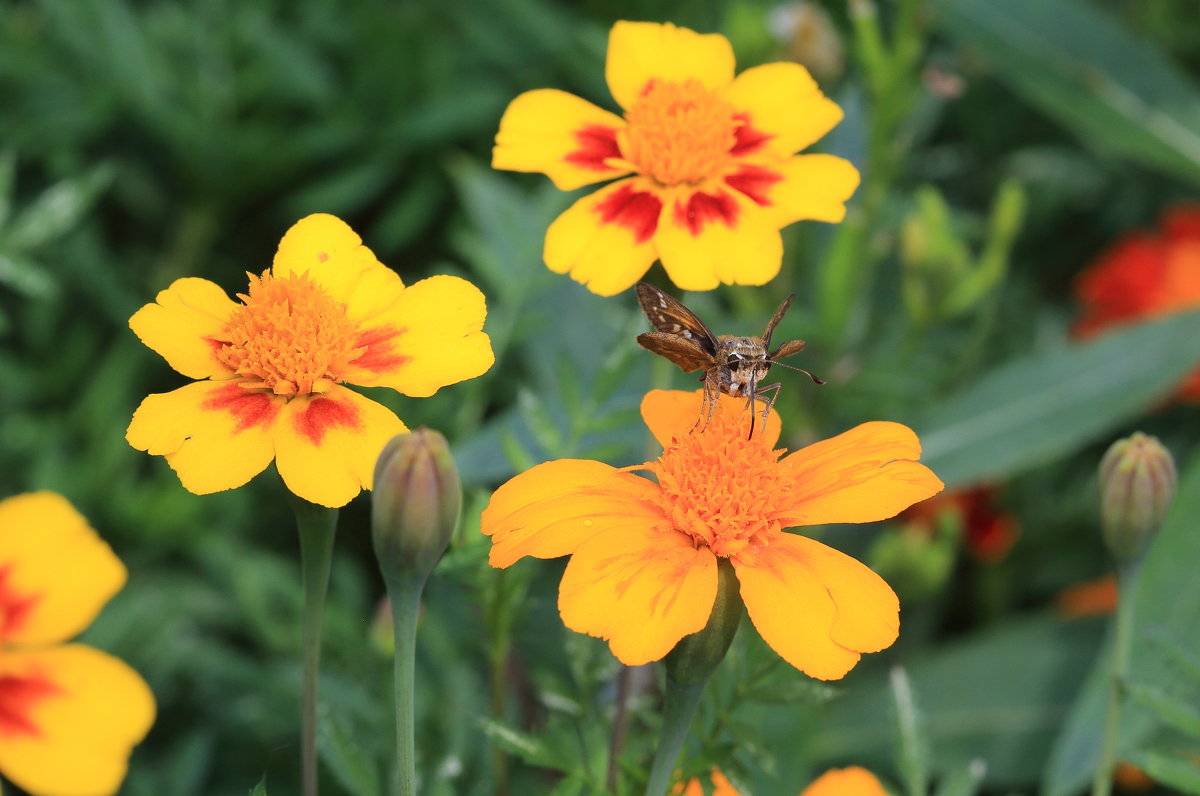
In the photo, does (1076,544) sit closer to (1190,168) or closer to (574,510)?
(1190,168)

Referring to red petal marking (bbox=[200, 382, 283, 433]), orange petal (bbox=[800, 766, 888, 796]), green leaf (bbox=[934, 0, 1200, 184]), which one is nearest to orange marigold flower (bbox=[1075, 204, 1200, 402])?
green leaf (bbox=[934, 0, 1200, 184])

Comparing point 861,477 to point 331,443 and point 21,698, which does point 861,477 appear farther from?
point 21,698

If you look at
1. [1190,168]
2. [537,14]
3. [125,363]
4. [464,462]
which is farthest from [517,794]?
[1190,168]

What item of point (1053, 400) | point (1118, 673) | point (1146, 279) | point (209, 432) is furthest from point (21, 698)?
point (1146, 279)

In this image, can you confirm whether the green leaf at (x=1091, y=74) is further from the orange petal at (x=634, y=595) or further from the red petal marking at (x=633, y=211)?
the orange petal at (x=634, y=595)

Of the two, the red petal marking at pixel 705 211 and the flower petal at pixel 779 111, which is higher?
the flower petal at pixel 779 111

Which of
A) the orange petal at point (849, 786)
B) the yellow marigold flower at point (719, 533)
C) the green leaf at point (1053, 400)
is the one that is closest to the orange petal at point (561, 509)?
the yellow marigold flower at point (719, 533)
